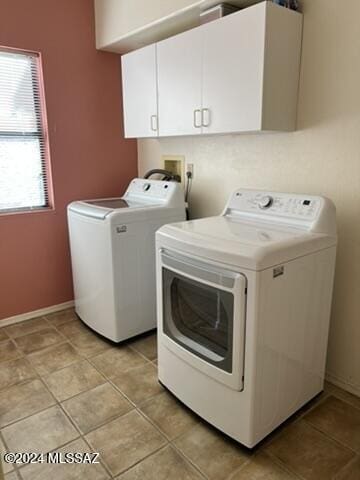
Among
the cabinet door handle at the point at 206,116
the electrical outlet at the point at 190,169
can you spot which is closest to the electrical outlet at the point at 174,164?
the electrical outlet at the point at 190,169

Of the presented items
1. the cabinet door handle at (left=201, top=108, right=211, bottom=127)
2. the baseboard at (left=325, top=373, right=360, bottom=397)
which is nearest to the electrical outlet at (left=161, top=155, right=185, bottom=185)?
the cabinet door handle at (left=201, top=108, right=211, bottom=127)

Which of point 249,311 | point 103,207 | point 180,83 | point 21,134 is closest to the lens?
point 249,311

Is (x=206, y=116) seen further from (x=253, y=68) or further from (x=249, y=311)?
(x=249, y=311)

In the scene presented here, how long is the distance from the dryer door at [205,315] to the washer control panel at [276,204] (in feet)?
1.84

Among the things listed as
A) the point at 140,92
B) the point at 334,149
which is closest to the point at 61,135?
the point at 140,92

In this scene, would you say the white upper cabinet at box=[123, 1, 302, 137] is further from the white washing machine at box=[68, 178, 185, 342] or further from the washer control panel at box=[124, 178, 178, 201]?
the white washing machine at box=[68, 178, 185, 342]

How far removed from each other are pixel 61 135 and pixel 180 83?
3.66ft

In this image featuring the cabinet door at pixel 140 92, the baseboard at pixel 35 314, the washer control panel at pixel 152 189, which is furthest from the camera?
the baseboard at pixel 35 314

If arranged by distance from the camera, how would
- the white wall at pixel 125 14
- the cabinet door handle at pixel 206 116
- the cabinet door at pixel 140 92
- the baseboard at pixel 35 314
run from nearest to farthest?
the cabinet door handle at pixel 206 116
the white wall at pixel 125 14
the cabinet door at pixel 140 92
the baseboard at pixel 35 314

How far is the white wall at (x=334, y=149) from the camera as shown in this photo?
5.76ft

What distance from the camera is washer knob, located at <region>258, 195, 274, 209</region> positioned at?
193cm

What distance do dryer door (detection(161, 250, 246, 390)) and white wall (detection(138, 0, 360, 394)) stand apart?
2.57 feet

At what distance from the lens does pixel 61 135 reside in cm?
279

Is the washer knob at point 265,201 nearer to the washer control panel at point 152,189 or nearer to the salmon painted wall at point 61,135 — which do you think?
the washer control panel at point 152,189
